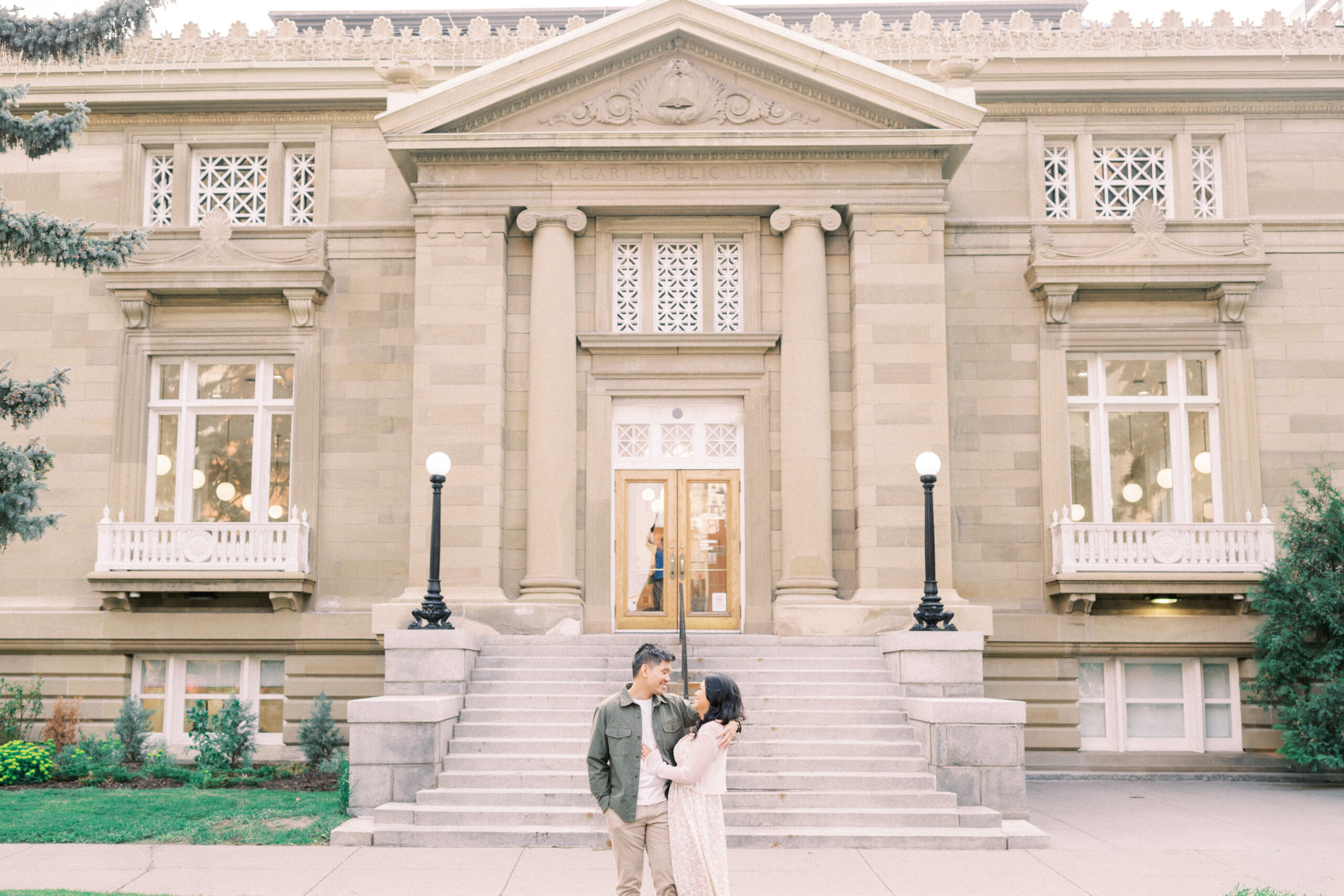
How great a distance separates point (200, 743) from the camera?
1708 centimetres

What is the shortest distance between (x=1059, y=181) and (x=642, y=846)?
17475mm

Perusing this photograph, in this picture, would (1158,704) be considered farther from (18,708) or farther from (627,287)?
(18,708)

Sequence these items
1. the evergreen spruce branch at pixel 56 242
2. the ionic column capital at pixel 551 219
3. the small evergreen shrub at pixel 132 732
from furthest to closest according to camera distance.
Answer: the ionic column capital at pixel 551 219 < the small evergreen shrub at pixel 132 732 < the evergreen spruce branch at pixel 56 242

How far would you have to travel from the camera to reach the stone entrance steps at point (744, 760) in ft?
40.3

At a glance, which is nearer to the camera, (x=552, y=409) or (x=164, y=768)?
(x=164, y=768)

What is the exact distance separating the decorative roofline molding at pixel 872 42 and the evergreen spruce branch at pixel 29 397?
37.4 feet

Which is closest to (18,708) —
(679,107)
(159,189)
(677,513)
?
(159,189)

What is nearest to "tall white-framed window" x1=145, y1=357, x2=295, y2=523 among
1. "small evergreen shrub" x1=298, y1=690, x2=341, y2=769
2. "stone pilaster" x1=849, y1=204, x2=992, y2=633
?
"small evergreen shrub" x1=298, y1=690, x2=341, y2=769

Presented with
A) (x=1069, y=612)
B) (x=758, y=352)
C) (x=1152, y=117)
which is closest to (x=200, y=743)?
(x=758, y=352)

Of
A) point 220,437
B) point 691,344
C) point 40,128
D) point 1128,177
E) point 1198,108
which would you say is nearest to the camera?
point 40,128

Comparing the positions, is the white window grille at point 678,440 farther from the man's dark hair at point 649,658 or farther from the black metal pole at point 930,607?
the man's dark hair at point 649,658

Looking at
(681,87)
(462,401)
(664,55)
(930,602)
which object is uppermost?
(664,55)

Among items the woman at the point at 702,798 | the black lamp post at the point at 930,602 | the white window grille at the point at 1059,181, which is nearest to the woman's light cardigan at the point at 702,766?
the woman at the point at 702,798

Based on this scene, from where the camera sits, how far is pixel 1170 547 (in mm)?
19328
